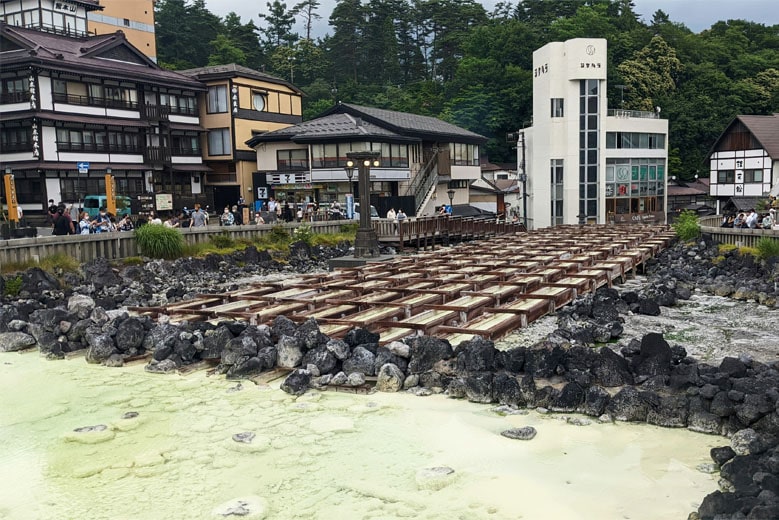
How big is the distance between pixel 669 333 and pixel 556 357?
5.37 meters

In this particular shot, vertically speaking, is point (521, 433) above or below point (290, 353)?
below

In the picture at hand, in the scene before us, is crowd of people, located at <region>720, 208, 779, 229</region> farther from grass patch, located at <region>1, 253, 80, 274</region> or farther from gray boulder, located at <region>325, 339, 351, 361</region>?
grass patch, located at <region>1, 253, 80, 274</region>

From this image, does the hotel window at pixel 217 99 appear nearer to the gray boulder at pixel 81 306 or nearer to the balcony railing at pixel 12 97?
the balcony railing at pixel 12 97

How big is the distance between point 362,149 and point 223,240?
12302 millimetres

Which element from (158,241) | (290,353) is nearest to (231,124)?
(158,241)

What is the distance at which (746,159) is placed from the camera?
144 feet

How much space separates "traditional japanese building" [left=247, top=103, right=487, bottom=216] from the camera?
1439 inches

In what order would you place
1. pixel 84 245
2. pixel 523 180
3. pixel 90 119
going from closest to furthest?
pixel 84 245, pixel 90 119, pixel 523 180

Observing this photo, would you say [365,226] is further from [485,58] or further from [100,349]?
[485,58]

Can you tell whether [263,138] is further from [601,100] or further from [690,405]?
[690,405]

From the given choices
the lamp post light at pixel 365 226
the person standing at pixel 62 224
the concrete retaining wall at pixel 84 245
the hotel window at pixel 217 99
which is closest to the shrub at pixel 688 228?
the lamp post light at pixel 365 226

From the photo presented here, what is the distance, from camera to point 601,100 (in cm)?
4138

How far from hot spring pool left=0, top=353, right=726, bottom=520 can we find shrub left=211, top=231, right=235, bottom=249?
1559 cm

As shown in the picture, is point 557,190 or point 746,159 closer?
point 557,190
